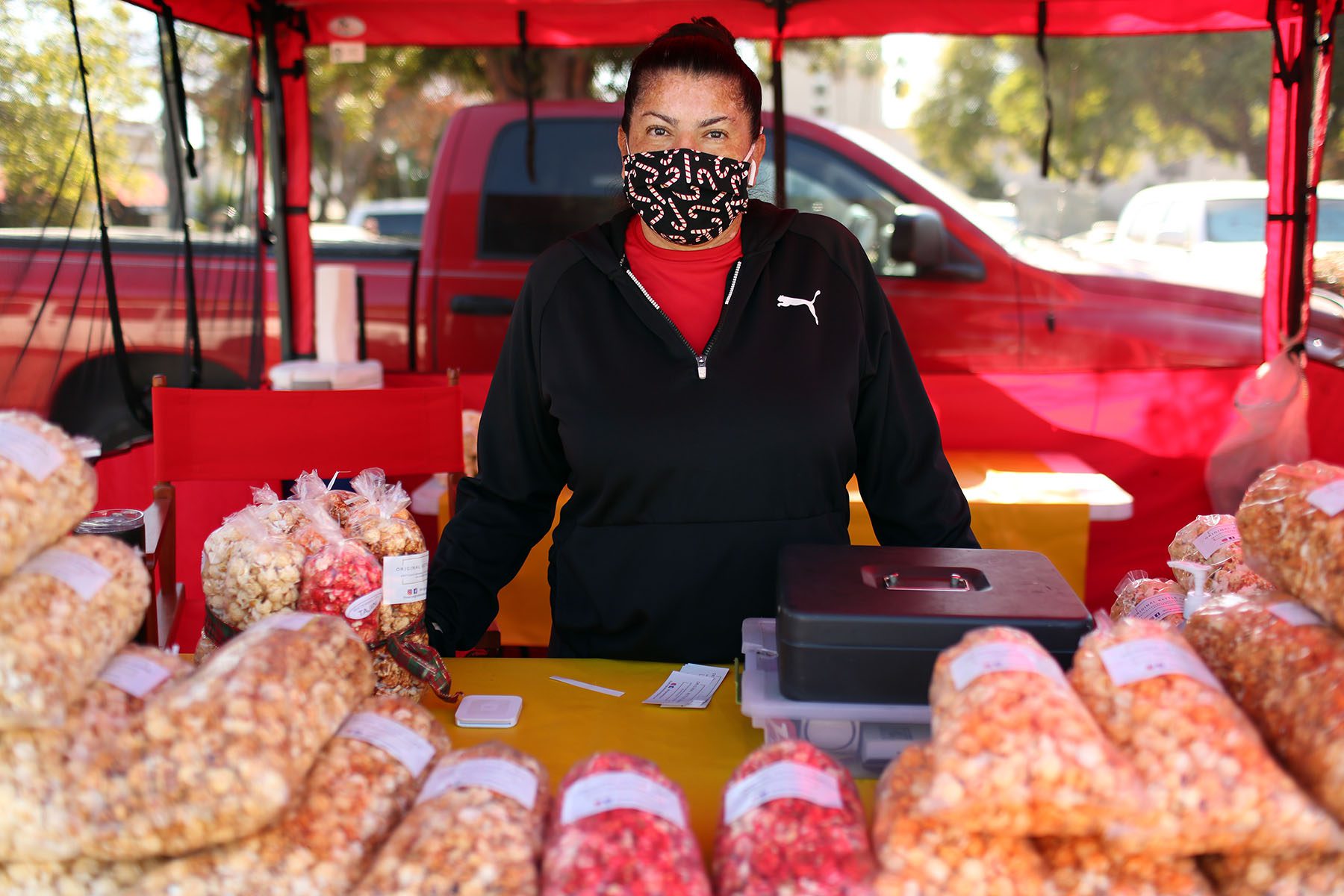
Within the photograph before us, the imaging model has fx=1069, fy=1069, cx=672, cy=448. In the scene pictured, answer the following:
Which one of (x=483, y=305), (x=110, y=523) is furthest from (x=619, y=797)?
(x=483, y=305)

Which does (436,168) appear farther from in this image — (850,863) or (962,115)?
(962,115)

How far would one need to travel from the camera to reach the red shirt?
210 cm

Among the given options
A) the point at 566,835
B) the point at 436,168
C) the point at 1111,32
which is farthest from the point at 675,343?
the point at 436,168

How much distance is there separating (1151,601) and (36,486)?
5.32ft

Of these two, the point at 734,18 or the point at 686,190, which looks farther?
the point at 734,18

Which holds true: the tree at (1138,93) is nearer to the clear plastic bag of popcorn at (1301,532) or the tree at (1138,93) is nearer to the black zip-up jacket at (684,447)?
the black zip-up jacket at (684,447)

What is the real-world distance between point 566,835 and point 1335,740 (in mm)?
720

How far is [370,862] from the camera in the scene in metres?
1.04

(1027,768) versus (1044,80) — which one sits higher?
(1044,80)

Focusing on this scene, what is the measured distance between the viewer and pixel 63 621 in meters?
1.08

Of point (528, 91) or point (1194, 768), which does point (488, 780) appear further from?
point (528, 91)

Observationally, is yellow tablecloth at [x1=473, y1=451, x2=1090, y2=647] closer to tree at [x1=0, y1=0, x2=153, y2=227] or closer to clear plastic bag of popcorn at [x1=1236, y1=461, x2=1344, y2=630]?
tree at [x1=0, y1=0, x2=153, y2=227]

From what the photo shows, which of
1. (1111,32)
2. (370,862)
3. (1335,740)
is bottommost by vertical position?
(370,862)

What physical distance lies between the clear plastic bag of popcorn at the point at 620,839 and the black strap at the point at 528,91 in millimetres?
3588
